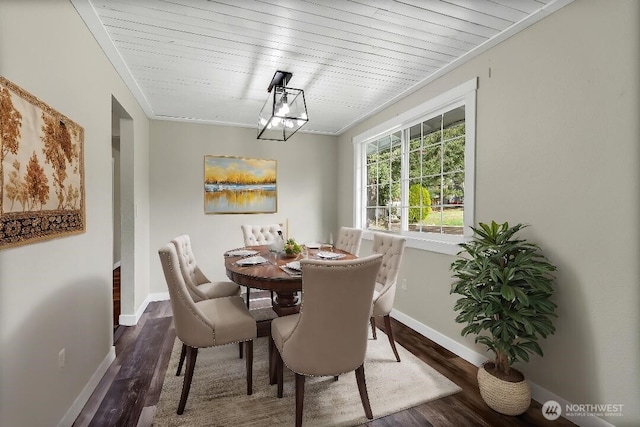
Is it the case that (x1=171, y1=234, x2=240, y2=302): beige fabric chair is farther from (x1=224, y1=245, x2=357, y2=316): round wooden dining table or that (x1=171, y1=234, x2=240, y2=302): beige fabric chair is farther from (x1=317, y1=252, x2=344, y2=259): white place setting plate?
(x1=317, y1=252, x2=344, y2=259): white place setting plate

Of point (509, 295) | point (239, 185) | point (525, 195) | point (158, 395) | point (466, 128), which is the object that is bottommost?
point (158, 395)

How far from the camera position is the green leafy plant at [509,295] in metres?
1.72

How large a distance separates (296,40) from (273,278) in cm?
176

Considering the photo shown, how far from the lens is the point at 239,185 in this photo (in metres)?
4.42

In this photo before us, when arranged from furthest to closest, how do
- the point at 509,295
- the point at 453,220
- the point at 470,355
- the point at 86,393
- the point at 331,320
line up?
the point at 453,220, the point at 470,355, the point at 86,393, the point at 509,295, the point at 331,320

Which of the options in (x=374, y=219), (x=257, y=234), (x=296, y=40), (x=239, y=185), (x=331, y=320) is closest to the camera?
(x=331, y=320)

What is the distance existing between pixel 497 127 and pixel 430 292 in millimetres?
1626

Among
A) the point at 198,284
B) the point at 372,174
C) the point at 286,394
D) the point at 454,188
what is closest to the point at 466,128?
the point at 454,188

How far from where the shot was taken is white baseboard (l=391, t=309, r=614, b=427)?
1688mm

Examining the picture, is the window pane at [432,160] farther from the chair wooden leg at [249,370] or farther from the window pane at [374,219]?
the chair wooden leg at [249,370]

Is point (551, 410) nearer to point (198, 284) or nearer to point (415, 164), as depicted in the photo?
point (415, 164)

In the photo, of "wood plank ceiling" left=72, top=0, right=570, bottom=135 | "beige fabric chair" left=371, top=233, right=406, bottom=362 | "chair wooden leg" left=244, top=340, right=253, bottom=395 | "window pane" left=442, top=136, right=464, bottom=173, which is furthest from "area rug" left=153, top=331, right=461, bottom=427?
"wood plank ceiling" left=72, top=0, right=570, bottom=135

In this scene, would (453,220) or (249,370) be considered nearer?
(249,370)
